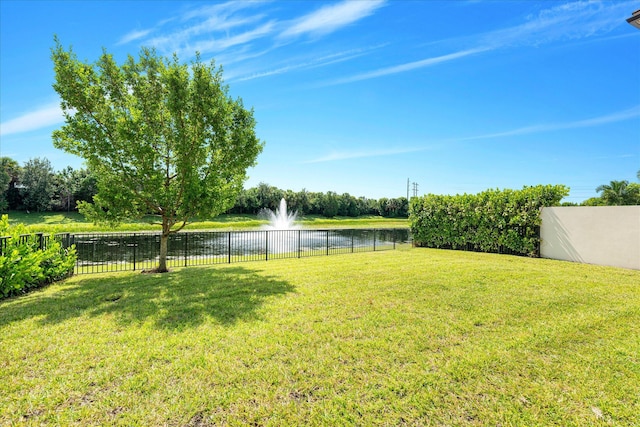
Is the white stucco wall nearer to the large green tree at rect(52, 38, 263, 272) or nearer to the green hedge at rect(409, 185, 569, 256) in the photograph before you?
the green hedge at rect(409, 185, 569, 256)

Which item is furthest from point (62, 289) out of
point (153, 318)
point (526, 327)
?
point (526, 327)

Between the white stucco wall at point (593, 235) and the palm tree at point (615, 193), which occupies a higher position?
the palm tree at point (615, 193)

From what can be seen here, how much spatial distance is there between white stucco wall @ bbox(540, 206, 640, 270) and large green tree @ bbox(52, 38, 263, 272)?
11146 mm

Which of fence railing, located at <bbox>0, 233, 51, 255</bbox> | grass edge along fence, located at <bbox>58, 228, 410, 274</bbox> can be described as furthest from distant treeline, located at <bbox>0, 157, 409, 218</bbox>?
fence railing, located at <bbox>0, 233, 51, 255</bbox>

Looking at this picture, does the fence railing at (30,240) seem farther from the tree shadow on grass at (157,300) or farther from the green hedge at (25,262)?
the tree shadow on grass at (157,300)

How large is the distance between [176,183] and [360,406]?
7.81 meters

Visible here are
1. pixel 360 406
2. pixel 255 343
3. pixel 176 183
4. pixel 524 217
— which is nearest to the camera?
pixel 360 406

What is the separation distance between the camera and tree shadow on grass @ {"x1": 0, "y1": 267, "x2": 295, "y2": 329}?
4.41 meters

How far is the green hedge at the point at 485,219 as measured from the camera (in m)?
11.6

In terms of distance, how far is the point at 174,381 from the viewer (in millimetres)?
2752

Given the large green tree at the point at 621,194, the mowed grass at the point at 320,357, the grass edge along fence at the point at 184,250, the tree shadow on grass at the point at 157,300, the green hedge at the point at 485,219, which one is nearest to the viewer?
the mowed grass at the point at 320,357

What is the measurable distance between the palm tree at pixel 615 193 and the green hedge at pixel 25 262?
126 feet

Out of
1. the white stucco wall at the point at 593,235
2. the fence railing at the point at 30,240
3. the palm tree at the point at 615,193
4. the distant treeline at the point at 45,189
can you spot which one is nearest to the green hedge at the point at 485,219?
the white stucco wall at the point at 593,235

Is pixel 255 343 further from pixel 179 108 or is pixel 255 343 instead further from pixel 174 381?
pixel 179 108
